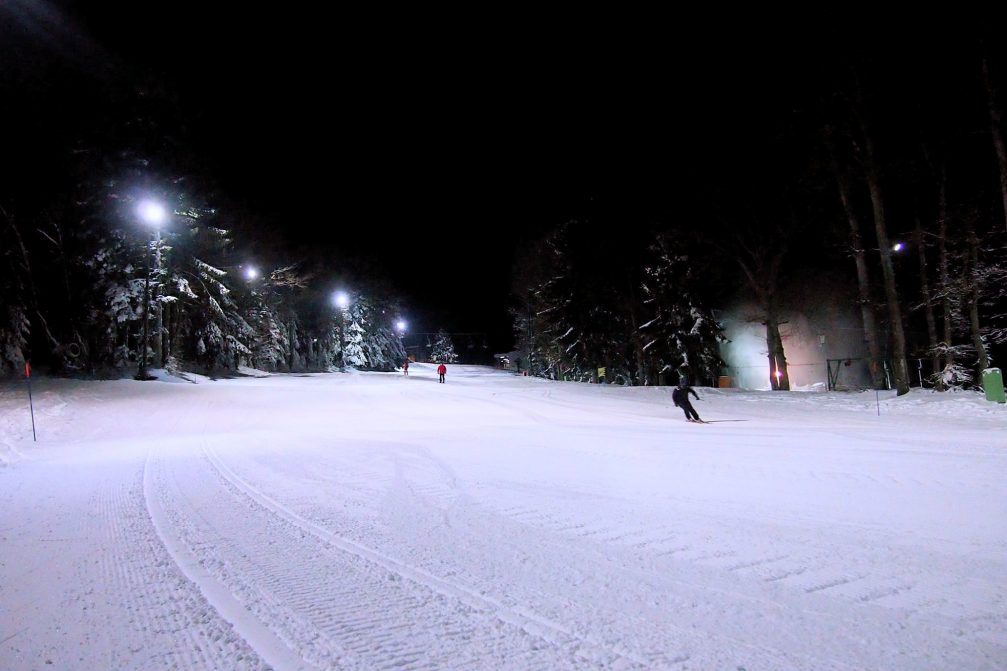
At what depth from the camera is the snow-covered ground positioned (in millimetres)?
2799

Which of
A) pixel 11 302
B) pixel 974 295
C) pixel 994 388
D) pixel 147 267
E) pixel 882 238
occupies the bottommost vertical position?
pixel 994 388

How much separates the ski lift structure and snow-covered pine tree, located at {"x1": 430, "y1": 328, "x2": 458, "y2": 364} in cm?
790

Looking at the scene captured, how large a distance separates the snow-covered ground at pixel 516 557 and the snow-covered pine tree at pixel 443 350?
103 m

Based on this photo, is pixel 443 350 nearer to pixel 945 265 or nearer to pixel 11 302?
pixel 11 302

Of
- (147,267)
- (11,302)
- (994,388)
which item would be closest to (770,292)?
(994,388)

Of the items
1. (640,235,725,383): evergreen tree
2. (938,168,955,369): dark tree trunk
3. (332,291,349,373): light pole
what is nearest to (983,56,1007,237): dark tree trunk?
(938,168,955,369): dark tree trunk

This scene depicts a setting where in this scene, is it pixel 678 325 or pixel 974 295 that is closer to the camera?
pixel 974 295

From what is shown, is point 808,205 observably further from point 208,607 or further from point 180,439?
point 208,607

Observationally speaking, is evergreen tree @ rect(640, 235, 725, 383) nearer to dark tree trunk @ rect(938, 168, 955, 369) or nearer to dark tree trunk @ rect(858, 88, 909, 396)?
dark tree trunk @ rect(938, 168, 955, 369)

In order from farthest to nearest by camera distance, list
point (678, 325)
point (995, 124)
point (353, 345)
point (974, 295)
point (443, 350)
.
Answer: point (443, 350) < point (353, 345) < point (678, 325) < point (974, 295) < point (995, 124)

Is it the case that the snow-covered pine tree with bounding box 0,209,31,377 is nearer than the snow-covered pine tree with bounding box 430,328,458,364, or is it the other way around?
the snow-covered pine tree with bounding box 0,209,31,377

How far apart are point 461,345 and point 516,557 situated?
133 metres

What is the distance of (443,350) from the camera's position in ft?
378

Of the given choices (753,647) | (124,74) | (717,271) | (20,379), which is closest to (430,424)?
(753,647)
